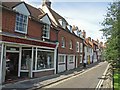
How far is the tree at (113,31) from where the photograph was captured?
1886cm

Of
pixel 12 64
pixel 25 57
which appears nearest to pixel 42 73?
pixel 25 57

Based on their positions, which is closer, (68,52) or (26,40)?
(26,40)

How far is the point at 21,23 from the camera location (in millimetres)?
18906

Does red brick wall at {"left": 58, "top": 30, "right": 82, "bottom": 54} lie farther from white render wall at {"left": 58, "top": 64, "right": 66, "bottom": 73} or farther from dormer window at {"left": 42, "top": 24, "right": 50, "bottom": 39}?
dormer window at {"left": 42, "top": 24, "right": 50, "bottom": 39}

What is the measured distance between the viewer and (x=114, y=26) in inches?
766

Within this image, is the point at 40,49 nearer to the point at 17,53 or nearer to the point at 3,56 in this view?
the point at 17,53

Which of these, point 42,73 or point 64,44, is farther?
point 64,44

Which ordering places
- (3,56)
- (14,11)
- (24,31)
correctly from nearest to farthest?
(3,56) → (14,11) → (24,31)

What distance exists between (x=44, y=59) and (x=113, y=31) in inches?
307

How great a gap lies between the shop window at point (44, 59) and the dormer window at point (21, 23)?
119 inches

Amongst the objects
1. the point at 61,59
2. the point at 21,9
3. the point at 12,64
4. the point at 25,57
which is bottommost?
the point at 12,64

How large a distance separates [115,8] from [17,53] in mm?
10057

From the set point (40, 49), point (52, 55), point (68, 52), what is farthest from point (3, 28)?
point (68, 52)

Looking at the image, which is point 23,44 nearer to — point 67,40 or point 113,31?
point 113,31
